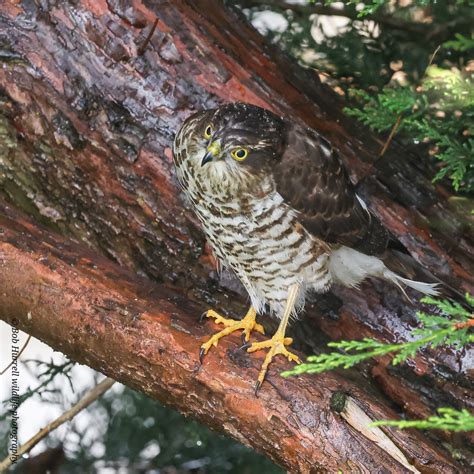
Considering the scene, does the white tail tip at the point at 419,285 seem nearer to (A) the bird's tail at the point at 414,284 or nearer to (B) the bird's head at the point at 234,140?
(A) the bird's tail at the point at 414,284

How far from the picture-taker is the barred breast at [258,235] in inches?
114

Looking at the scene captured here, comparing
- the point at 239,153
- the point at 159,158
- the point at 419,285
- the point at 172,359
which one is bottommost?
the point at 419,285

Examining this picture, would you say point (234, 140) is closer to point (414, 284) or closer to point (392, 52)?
point (414, 284)

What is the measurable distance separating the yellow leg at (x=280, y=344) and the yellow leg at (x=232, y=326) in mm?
86

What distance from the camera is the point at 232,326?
2.95m

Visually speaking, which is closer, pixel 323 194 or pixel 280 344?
pixel 280 344

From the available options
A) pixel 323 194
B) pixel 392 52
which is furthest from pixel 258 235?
pixel 392 52

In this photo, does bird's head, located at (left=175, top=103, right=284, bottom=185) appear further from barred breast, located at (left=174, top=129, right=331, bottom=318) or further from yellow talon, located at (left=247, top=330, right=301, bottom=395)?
yellow talon, located at (left=247, top=330, right=301, bottom=395)

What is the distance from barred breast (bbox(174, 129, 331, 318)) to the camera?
289cm

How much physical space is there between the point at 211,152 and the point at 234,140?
83 millimetres

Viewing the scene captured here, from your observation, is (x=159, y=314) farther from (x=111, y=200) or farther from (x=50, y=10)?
(x=50, y=10)

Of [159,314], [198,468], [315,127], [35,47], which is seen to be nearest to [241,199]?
[159,314]

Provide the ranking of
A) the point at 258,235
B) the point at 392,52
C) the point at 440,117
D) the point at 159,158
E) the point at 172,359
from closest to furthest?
the point at 172,359 → the point at 258,235 → the point at 159,158 → the point at 440,117 → the point at 392,52

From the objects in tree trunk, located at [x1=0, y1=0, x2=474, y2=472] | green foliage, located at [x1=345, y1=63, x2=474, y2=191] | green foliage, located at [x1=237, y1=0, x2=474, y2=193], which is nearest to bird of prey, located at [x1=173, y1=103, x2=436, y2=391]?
tree trunk, located at [x1=0, y1=0, x2=474, y2=472]
